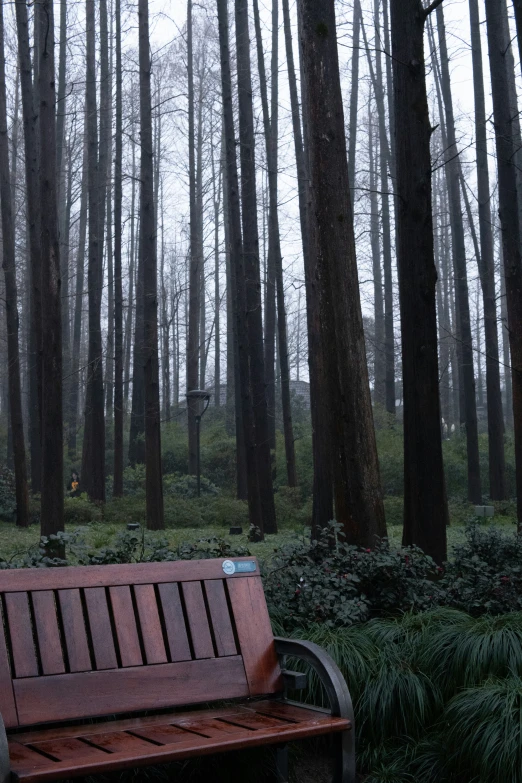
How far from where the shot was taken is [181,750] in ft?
10.2

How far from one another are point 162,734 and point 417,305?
571 centimetres

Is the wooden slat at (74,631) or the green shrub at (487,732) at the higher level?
the wooden slat at (74,631)

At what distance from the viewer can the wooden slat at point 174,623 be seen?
12.8 ft

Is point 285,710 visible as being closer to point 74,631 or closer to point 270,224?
point 74,631

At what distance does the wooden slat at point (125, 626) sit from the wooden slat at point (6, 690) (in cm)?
52

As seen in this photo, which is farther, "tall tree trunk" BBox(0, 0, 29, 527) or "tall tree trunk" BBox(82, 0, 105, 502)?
"tall tree trunk" BBox(82, 0, 105, 502)

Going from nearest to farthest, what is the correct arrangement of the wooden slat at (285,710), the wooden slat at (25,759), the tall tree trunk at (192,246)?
the wooden slat at (25,759), the wooden slat at (285,710), the tall tree trunk at (192,246)

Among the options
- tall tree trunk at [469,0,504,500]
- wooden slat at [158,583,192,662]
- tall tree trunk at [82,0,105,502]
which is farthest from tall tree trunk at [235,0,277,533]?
wooden slat at [158,583,192,662]

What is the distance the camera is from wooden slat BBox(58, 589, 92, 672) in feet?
11.8

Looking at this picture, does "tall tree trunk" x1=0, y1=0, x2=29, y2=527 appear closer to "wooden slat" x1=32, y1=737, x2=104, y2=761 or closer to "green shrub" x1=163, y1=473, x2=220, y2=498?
"green shrub" x1=163, y1=473, x2=220, y2=498

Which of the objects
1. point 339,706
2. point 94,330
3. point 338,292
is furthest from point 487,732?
point 94,330

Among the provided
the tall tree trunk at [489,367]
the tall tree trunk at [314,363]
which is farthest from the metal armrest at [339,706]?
the tall tree trunk at [489,367]

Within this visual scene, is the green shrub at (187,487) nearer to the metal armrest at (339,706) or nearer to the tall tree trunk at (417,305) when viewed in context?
the tall tree trunk at (417,305)

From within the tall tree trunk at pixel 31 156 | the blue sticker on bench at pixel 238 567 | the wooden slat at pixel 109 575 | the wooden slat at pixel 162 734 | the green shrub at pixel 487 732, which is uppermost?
the tall tree trunk at pixel 31 156
